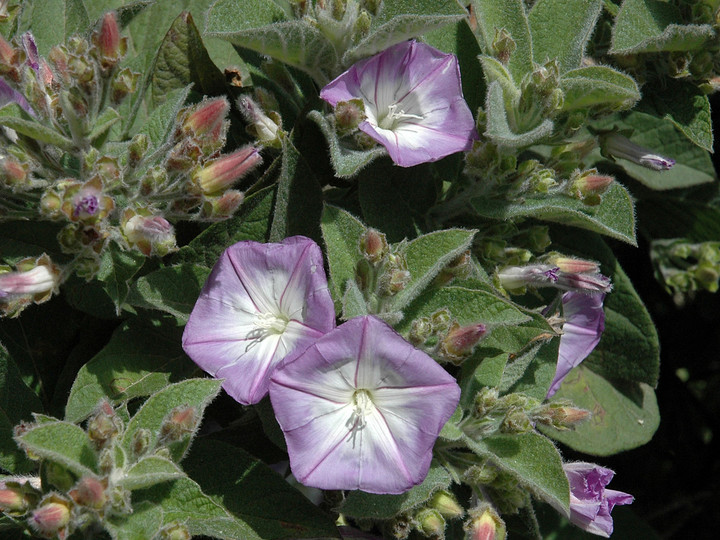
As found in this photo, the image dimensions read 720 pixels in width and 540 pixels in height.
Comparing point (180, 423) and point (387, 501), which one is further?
point (387, 501)

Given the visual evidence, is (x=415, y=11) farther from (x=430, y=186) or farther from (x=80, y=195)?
(x=80, y=195)

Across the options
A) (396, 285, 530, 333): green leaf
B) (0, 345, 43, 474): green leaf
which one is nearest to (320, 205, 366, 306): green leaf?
(396, 285, 530, 333): green leaf

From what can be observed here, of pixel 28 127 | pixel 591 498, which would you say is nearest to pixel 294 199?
pixel 28 127

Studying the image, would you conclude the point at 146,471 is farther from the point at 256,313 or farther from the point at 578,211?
the point at 578,211

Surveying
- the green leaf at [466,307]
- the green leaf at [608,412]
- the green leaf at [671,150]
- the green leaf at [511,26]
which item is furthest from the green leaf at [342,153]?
the green leaf at [671,150]

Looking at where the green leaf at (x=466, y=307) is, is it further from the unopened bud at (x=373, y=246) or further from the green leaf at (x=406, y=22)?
the green leaf at (x=406, y=22)

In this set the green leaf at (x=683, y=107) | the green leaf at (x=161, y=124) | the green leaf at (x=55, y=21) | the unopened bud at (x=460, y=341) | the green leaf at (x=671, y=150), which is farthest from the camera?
the green leaf at (x=671, y=150)

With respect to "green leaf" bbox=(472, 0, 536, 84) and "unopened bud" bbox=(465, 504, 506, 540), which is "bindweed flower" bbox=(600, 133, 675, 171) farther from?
"unopened bud" bbox=(465, 504, 506, 540)
